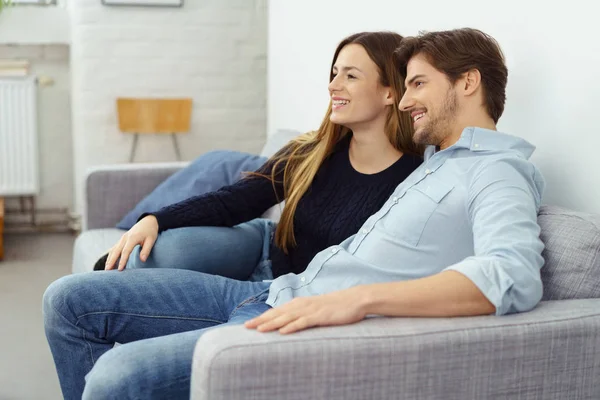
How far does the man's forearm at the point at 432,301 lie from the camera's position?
1.27 metres

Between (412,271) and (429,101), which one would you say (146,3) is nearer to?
(429,101)

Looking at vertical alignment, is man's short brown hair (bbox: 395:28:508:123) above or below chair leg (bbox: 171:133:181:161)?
above

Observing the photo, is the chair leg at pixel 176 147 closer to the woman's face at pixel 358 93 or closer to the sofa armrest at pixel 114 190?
the sofa armrest at pixel 114 190

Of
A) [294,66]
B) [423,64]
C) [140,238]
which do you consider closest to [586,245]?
[423,64]

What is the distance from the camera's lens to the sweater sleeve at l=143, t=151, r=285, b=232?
2064 millimetres

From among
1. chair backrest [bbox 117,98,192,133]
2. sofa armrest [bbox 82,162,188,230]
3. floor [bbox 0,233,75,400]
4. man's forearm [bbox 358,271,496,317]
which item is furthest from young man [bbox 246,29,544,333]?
chair backrest [bbox 117,98,192,133]

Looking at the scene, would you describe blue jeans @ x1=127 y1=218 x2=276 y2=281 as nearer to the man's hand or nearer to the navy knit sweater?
the navy knit sweater

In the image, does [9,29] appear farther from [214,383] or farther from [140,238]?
[214,383]

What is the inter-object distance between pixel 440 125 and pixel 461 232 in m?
0.26

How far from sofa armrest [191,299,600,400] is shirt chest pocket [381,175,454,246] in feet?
1.01

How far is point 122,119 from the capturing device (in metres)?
3.85

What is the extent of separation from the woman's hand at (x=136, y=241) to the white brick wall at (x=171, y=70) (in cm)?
196

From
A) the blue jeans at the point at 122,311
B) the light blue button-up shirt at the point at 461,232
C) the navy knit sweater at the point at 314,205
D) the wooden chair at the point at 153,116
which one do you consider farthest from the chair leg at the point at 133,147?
the light blue button-up shirt at the point at 461,232

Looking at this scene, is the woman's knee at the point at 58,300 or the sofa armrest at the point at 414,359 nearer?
the sofa armrest at the point at 414,359
